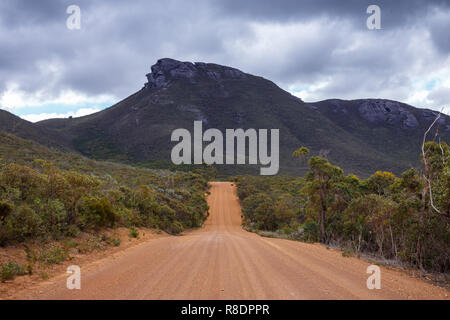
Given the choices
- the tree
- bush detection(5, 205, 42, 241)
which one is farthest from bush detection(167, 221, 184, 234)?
bush detection(5, 205, 42, 241)

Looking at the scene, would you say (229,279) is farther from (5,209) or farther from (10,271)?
(5,209)

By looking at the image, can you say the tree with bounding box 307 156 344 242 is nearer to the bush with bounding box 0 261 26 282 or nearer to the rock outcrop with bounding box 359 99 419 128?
the bush with bounding box 0 261 26 282

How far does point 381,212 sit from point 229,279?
6.74m

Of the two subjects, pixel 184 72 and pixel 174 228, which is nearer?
pixel 174 228

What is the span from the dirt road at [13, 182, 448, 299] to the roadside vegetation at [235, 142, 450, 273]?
1375 mm

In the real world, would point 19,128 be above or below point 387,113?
below

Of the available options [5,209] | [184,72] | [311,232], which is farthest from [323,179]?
[184,72]

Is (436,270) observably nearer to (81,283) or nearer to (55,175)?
A: (81,283)

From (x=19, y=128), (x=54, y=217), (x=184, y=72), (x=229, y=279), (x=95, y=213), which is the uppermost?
(x=184, y=72)

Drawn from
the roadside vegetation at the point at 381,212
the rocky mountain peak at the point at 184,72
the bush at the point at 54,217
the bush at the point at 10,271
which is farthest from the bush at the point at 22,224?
the rocky mountain peak at the point at 184,72

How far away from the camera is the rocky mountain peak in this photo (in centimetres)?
→ 10850

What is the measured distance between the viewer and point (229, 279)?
213 inches

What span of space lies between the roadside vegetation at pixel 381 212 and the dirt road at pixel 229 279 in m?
1.37
